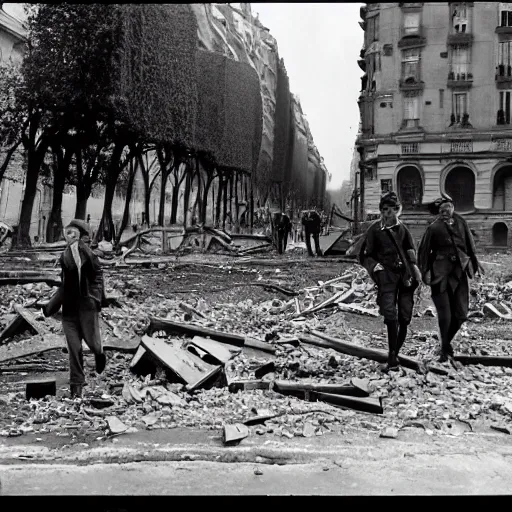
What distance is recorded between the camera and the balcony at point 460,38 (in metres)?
5.27

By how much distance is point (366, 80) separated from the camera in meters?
5.65

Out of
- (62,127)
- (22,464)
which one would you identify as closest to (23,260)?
(62,127)

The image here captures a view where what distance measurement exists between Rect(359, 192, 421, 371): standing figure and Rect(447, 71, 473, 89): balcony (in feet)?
3.92

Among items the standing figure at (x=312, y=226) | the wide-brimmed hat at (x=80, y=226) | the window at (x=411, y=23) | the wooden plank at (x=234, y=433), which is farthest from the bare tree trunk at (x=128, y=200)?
the window at (x=411, y=23)

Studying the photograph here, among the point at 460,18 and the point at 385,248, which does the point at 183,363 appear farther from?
the point at 460,18

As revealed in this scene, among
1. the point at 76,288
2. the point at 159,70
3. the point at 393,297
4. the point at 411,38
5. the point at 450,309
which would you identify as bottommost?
the point at 450,309

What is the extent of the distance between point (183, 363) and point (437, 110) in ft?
9.92

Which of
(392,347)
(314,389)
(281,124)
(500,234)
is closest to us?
(314,389)

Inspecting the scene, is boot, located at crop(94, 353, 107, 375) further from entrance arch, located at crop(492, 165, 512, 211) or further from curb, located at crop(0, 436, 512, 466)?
entrance arch, located at crop(492, 165, 512, 211)

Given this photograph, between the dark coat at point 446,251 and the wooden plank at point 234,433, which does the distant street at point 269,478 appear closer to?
the wooden plank at point 234,433

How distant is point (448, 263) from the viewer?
5.35 meters

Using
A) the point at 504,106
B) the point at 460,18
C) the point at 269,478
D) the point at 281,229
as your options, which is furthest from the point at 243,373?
the point at 460,18

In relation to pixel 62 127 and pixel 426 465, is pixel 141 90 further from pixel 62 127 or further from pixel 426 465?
pixel 426 465
